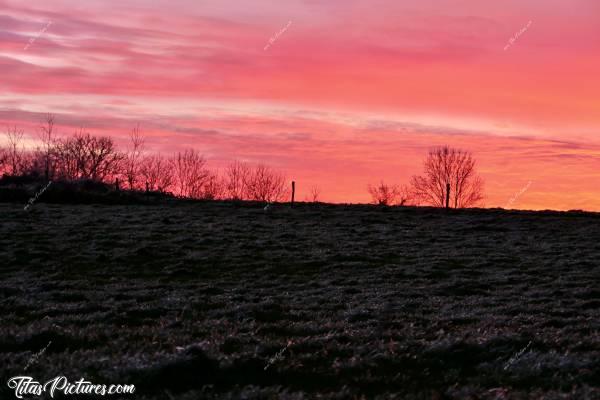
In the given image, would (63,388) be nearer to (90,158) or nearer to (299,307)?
(299,307)

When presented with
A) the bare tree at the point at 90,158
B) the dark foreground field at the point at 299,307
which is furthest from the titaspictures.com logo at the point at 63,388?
the bare tree at the point at 90,158

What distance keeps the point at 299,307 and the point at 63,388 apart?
34.6ft

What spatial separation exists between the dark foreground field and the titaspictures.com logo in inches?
8.3

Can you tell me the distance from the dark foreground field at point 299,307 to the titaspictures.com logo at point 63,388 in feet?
0.70

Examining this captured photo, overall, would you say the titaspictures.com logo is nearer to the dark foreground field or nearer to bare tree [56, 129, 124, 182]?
the dark foreground field

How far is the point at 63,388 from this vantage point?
858cm

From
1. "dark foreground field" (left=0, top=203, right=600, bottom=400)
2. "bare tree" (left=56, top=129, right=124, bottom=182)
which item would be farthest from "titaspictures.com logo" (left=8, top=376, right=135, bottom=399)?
"bare tree" (left=56, top=129, right=124, bottom=182)

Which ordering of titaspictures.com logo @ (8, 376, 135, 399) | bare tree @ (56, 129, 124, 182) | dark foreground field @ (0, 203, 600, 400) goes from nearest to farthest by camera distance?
titaspictures.com logo @ (8, 376, 135, 399)
dark foreground field @ (0, 203, 600, 400)
bare tree @ (56, 129, 124, 182)

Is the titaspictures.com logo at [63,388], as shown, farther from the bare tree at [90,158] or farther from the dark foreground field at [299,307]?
the bare tree at [90,158]

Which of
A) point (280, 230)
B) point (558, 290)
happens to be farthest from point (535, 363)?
point (280, 230)

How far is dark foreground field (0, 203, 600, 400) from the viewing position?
9492 mm

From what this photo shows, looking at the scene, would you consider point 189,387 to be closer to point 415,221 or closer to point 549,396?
point 549,396

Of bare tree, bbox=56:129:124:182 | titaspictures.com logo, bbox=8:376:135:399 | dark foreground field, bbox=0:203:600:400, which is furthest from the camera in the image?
bare tree, bbox=56:129:124:182

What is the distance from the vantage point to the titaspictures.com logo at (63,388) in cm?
841
